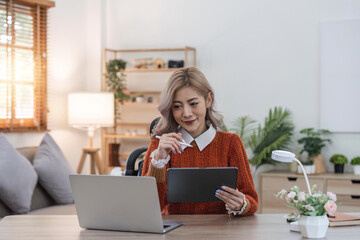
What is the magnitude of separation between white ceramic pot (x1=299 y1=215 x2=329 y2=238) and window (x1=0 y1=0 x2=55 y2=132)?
358 cm

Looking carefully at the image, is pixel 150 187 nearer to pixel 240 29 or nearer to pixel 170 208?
pixel 170 208

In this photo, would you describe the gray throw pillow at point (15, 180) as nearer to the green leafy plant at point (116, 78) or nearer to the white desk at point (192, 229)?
the white desk at point (192, 229)

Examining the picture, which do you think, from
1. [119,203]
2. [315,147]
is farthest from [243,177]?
[315,147]

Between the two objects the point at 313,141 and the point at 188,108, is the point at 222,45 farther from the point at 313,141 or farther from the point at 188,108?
the point at 188,108

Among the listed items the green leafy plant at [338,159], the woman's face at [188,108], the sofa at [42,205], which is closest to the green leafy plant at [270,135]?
the green leafy plant at [338,159]

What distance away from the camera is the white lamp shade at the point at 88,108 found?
18.2 feet

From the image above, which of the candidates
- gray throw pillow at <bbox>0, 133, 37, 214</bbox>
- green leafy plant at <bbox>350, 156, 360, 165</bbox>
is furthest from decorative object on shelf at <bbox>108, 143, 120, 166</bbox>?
green leafy plant at <bbox>350, 156, 360, 165</bbox>

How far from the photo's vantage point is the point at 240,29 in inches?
229

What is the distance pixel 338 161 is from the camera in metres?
5.29

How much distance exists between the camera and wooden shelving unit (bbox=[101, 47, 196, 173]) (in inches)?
235

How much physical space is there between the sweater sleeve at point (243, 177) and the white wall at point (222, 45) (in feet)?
9.89

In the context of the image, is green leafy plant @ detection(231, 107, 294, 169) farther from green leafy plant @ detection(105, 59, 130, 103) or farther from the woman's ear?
the woman's ear

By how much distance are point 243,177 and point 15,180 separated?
2.18 metres

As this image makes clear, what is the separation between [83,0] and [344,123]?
305cm
